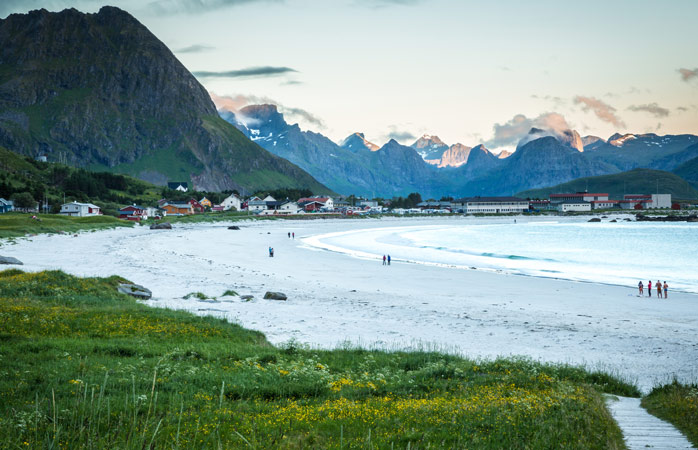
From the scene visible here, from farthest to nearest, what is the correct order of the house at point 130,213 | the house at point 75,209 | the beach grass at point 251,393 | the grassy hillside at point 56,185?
the house at point 130,213, the grassy hillside at point 56,185, the house at point 75,209, the beach grass at point 251,393

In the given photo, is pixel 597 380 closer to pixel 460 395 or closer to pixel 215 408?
pixel 460 395

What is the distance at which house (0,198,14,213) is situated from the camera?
410ft

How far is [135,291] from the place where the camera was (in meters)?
31.7

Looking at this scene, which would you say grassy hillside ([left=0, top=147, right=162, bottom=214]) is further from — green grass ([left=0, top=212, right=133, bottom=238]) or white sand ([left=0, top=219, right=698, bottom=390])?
white sand ([left=0, top=219, right=698, bottom=390])

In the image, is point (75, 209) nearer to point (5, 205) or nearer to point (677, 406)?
point (5, 205)

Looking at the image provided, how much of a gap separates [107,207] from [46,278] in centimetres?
14725

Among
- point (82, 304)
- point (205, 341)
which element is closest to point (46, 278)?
point (82, 304)

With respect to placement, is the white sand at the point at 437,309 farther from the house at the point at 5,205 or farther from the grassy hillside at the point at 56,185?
the grassy hillside at the point at 56,185

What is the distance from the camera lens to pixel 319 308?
31.3 m

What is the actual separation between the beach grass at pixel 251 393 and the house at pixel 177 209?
584 feet

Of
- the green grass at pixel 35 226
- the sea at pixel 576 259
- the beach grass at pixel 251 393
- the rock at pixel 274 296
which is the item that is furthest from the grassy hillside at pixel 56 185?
the beach grass at pixel 251 393

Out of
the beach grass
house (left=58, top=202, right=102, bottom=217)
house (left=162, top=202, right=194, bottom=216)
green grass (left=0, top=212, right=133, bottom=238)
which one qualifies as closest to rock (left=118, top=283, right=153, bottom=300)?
the beach grass

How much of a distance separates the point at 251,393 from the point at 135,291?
74.5 ft

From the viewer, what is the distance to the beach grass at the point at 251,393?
8.11 metres
